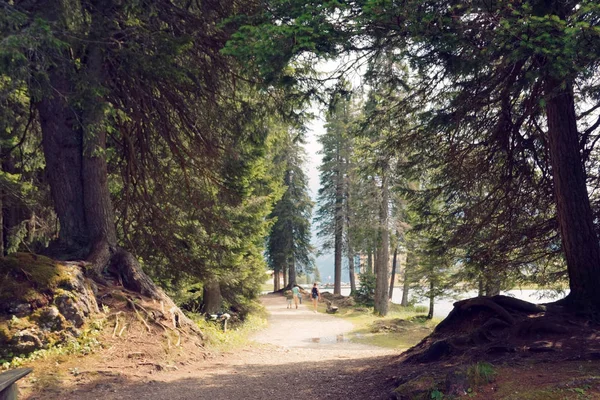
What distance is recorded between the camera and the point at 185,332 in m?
8.85

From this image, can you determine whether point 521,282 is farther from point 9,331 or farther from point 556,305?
point 9,331

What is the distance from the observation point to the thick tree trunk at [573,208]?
21.6 feet

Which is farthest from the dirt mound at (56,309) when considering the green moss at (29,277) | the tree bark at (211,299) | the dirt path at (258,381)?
the tree bark at (211,299)

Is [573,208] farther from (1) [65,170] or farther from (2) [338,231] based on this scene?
(2) [338,231]

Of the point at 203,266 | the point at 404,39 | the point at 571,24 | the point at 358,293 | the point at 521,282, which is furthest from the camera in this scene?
the point at 358,293

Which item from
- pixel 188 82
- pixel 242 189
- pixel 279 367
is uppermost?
pixel 188 82

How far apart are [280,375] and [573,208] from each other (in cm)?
520

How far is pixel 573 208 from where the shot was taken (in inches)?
260

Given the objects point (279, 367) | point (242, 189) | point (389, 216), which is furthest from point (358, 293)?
point (279, 367)

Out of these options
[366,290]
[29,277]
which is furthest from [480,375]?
[366,290]

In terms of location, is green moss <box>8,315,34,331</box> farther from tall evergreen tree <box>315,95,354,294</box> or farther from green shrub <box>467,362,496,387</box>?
tall evergreen tree <box>315,95,354,294</box>

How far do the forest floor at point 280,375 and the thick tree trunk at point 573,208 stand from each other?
856 mm

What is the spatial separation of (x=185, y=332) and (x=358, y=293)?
75.8 ft

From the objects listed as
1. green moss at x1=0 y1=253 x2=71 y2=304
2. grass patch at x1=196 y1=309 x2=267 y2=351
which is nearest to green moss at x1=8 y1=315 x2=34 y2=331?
green moss at x1=0 y1=253 x2=71 y2=304
